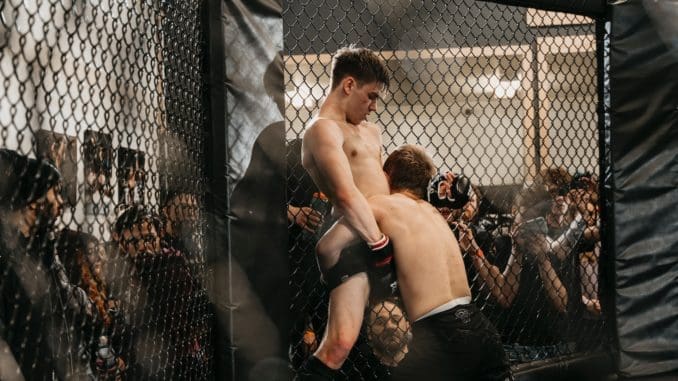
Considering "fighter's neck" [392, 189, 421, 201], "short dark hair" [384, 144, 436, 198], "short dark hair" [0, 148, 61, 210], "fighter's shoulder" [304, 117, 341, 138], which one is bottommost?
"fighter's neck" [392, 189, 421, 201]

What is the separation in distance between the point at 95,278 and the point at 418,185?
1.24 metres

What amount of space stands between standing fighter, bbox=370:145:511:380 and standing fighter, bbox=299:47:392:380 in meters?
0.09

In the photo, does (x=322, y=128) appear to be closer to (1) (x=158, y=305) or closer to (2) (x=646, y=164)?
(1) (x=158, y=305)

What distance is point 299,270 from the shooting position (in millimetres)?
2848

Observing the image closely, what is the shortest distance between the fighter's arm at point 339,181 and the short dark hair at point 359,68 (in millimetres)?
316

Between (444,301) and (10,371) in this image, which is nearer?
(10,371)

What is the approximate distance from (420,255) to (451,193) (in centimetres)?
30

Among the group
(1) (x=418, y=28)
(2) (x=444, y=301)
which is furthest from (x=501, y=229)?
(1) (x=418, y=28)

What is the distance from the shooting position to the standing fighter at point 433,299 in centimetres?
230

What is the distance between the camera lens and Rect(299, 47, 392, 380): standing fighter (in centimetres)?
237

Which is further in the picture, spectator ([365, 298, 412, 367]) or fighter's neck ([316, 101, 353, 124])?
fighter's neck ([316, 101, 353, 124])

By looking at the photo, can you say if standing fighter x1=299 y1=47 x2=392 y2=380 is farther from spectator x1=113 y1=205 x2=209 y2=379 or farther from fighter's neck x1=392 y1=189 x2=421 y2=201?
spectator x1=113 y1=205 x2=209 y2=379

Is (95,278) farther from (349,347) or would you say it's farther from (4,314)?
(349,347)

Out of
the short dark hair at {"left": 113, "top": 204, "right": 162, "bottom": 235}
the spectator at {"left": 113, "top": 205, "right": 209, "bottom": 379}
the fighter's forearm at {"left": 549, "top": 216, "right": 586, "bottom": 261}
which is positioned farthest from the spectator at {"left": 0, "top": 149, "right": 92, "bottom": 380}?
the fighter's forearm at {"left": 549, "top": 216, "right": 586, "bottom": 261}
